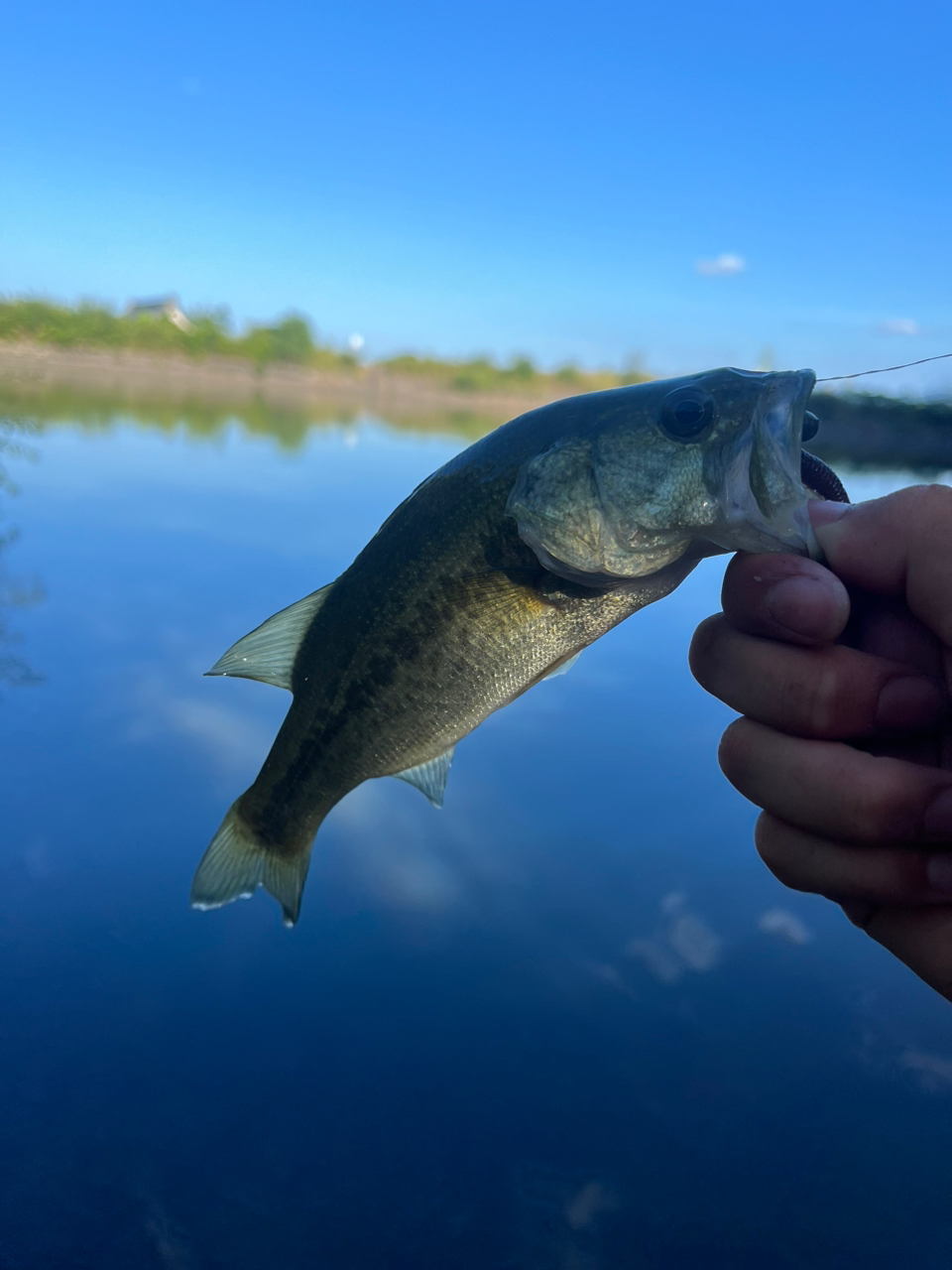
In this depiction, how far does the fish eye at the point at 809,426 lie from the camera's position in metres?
1.37

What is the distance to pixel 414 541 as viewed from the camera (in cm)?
162

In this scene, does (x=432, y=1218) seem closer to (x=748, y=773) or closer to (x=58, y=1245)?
(x=58, y=1245)

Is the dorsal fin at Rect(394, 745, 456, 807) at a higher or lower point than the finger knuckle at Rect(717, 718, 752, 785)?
lower

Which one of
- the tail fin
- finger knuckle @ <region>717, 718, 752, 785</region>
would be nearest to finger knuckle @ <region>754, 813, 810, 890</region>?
finger knuckle @ <region>717, 718, 752, 785</region>

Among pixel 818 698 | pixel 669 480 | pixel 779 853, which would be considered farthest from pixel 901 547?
pixel 779 853

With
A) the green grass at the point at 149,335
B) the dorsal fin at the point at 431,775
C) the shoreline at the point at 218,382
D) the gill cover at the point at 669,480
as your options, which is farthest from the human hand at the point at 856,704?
the green grass at the point at 149,335

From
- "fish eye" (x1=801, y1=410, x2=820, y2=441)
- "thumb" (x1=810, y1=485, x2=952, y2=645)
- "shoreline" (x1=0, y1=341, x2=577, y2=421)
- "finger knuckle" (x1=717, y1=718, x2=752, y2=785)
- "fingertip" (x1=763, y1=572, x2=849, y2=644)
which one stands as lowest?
"finger knuckle" (x1=717, y1=718, x2=752, y2=785)

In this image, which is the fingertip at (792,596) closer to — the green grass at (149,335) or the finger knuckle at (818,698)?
the finger knuckle at (818,698)

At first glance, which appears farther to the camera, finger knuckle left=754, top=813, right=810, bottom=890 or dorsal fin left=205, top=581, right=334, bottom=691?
dorsal fin left=205, top=581, right=334, bottom=691

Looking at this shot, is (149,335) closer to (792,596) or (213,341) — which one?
(213,341)

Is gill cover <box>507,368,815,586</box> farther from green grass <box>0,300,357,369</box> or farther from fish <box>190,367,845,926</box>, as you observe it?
green grass <box>0,300,357,369</box>

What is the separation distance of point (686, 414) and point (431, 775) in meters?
1.05

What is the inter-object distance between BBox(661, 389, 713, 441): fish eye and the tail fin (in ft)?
4.76

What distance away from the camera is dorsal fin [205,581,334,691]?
182 centimetres
